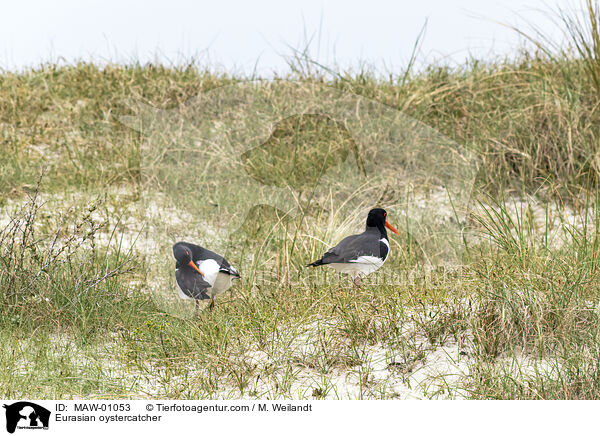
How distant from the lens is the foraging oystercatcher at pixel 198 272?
10.7ft

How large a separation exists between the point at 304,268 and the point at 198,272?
0.86 m

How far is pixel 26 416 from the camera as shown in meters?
2.71

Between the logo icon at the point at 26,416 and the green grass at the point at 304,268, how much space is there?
29cm

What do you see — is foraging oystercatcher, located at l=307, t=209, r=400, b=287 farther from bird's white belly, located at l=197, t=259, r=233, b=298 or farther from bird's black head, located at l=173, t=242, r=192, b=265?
bird's black head, located at l=173, t=242, r=192, b=265

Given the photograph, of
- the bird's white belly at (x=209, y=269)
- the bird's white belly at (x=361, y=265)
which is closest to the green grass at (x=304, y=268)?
the bird's white belly at (x=361, y=265)

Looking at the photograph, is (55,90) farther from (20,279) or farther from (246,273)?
(246,273)

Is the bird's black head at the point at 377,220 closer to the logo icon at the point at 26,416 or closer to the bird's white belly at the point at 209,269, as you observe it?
the bird's white belly at the point at 209,269

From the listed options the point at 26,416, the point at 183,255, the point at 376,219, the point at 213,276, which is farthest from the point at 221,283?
the point at 26,416

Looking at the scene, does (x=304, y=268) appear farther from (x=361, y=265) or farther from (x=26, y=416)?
(x=26, y=416)

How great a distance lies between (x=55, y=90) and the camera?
8.55m

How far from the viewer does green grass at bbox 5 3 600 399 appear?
307 cm

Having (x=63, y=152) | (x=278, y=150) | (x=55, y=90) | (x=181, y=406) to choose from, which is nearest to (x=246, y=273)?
(x=181, y=406)

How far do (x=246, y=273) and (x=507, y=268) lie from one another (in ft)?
4.76

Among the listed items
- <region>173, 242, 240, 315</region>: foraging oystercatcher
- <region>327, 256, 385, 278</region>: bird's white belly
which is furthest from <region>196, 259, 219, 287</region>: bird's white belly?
<region>327, 256, 385, 278</region>: bird's white belly
